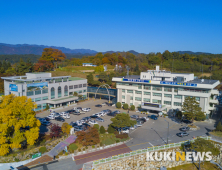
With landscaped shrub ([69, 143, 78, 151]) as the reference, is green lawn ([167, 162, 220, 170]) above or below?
below

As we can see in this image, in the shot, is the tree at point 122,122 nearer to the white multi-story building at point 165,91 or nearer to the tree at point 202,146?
the tree at point 202,146

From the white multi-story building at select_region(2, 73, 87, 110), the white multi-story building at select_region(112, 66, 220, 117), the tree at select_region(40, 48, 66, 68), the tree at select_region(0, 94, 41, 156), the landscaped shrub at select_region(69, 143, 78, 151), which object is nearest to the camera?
the tree at select_region(0, 94, 41, 156)

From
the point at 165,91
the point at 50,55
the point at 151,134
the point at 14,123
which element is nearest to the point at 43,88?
the point at 14,123

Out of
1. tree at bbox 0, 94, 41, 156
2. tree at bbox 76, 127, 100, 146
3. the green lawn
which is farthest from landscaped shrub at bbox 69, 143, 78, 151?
the green lawn

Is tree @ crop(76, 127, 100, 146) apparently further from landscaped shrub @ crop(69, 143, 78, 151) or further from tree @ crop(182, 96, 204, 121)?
tree @ crop(182, 96, 204, 121)

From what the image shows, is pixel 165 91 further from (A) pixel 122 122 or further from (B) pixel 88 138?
(B) pixel 88 138
